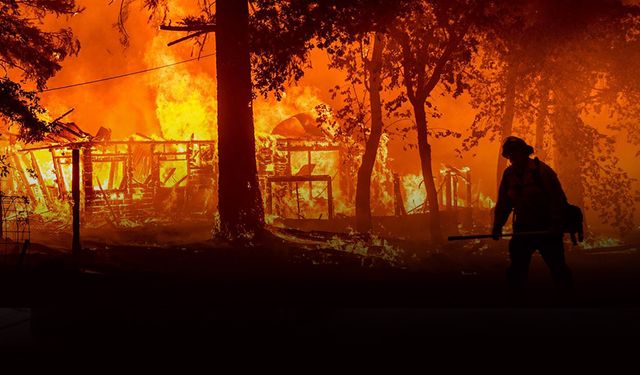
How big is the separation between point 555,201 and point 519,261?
30.7 inches

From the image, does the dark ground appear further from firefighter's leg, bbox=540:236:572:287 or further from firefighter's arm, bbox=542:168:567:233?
firefighter's arm, bbox=542:168:567:233

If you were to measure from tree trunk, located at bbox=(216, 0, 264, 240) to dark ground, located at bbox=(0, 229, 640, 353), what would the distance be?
1422 millimetres

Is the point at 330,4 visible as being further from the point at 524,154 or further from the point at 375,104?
the point at 524,154

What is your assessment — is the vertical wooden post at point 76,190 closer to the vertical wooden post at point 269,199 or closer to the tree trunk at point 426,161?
the tree trunk at point 426,161

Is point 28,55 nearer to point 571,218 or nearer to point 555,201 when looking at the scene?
point 555,201

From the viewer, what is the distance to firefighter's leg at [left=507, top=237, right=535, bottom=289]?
8.24m

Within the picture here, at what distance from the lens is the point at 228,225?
16.1m

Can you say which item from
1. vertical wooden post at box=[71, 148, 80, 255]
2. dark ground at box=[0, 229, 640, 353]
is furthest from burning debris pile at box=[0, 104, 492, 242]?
dark ground at box=[0, 229, 640, 353]

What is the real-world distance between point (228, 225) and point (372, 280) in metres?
5.30

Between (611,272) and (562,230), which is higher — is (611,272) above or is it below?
below

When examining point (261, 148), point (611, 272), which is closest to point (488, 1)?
point (611, 272)

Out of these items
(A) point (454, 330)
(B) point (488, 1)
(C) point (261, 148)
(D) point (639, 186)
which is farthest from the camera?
(D) point (639, 186)

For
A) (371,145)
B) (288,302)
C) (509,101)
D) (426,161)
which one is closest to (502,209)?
(288,302)

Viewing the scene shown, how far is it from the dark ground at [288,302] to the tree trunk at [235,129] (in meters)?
1.42
